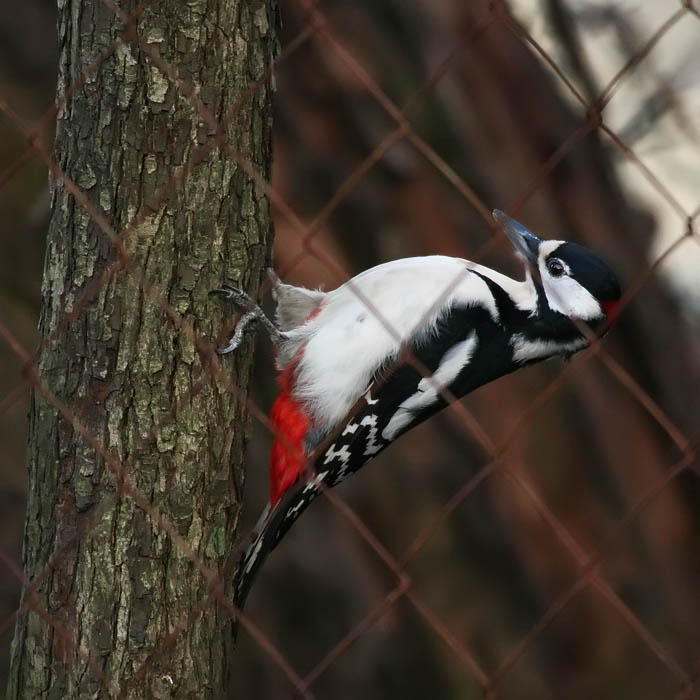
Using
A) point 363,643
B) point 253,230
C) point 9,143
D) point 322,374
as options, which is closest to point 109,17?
point 253,230

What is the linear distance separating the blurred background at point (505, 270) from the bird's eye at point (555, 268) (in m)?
1.67

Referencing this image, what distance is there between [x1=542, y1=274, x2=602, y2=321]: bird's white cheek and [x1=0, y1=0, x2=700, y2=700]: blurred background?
1.68 m

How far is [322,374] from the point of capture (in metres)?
2.84

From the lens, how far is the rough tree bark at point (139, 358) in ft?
7.18

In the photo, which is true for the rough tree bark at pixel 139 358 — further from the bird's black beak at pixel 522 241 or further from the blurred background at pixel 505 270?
the blurred background at pixel 505 270

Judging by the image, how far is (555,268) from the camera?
2.74 meters

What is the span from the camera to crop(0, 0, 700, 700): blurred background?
4.45 m

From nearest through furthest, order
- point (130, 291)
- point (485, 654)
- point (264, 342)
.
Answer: point (130, 291), point (264, 342), point (485, 654)

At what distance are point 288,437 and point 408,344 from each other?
429mm

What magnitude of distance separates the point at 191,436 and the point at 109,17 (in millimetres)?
829

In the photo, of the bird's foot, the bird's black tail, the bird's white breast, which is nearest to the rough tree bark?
the bird's foot

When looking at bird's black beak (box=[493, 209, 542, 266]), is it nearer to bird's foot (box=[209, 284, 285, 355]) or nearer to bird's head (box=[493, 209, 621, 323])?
bird's head (box=[493, 209, 621, 323])

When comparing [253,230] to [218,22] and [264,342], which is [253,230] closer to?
[218,22]

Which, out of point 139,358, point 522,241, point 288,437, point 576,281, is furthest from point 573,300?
point 139,358
